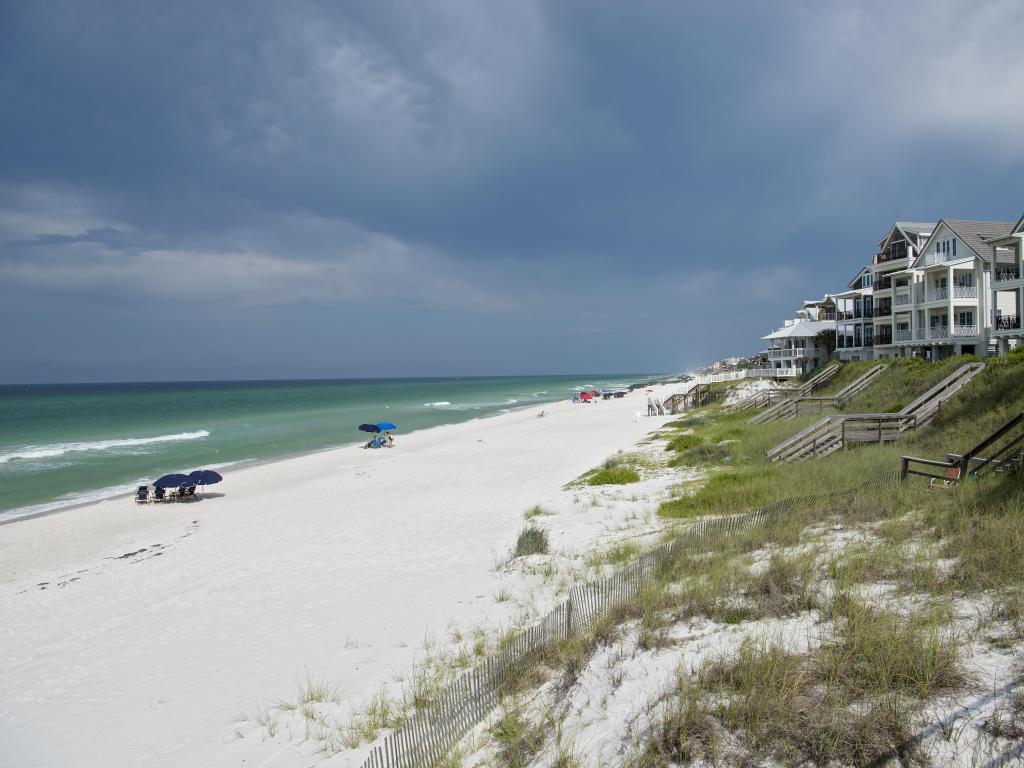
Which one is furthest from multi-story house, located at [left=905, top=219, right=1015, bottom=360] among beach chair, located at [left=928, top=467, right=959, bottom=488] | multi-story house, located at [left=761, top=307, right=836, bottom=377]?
beach chair, located at [left=928, top=467, right=959, bottom=488]

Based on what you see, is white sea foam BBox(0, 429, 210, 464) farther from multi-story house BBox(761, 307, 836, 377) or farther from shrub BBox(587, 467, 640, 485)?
multi-story house BBox(761, 307, 836, 377)

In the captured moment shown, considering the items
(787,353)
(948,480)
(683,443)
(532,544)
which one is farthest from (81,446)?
(787,353)

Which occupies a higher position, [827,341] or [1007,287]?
[1007,287]

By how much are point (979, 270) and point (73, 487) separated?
51.7 metres

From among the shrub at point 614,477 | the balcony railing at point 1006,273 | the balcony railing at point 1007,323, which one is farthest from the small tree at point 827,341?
the shrub at point 614,477

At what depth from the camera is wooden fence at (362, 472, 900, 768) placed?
4.80m

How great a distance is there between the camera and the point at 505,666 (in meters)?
5.91

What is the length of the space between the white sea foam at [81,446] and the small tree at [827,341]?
5797 cm

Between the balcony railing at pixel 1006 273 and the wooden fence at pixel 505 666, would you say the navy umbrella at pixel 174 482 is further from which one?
the balcony railing at pixel 1006 273

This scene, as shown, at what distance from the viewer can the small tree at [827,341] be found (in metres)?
54.9

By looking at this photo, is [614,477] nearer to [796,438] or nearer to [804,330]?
[796,438]

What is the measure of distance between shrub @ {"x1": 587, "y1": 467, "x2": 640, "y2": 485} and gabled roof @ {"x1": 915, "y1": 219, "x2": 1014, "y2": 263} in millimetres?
31463

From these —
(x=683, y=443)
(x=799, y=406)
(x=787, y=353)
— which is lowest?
(x=683, y=443)

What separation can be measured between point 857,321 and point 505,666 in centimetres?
5093
